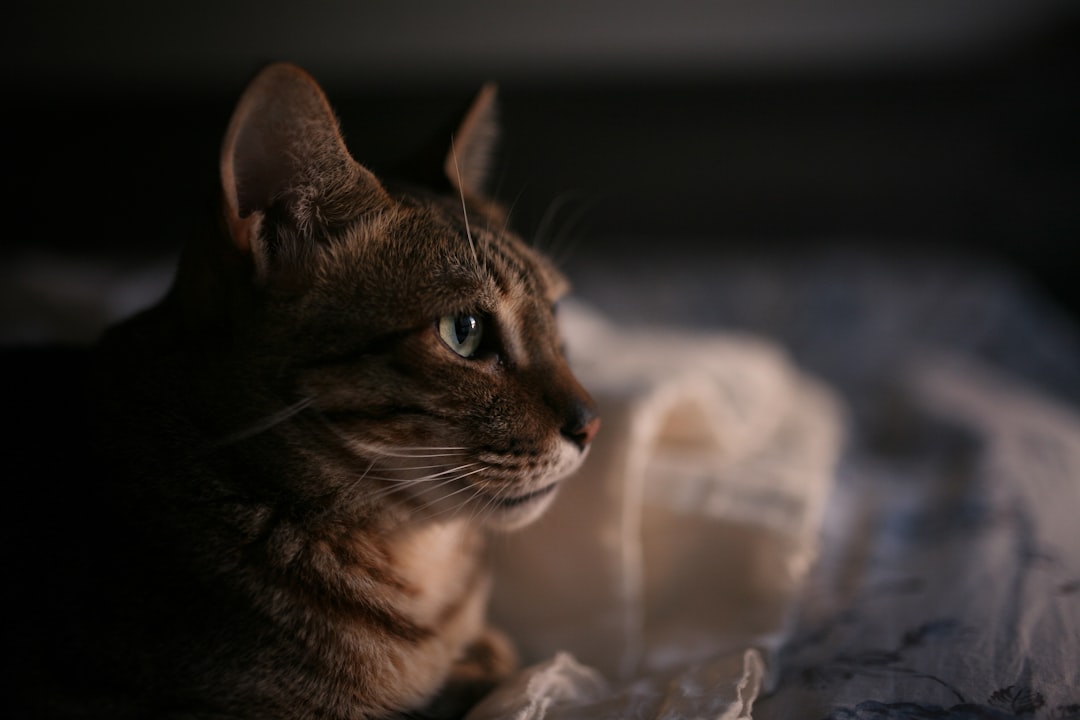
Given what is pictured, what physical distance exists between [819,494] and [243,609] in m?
0.77

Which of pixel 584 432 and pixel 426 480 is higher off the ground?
pixel 584 432

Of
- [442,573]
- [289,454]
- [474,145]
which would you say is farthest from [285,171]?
[442,573]

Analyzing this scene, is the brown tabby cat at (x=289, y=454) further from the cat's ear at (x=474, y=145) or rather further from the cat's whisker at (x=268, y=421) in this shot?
the cat's ear at (x=474, y=145)

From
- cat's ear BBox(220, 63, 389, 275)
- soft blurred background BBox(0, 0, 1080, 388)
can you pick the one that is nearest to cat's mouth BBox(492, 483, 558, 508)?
cat's ear BBox(220, 63, 389, 275)

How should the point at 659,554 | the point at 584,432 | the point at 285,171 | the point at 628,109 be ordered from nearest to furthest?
1. the point at 285,171
2. the point at 584,432
3. the point at 659,554
4. the point at 628,109

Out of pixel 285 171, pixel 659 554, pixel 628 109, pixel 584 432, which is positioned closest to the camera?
pixel 285 171

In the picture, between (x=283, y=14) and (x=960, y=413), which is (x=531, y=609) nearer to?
(x=960, y=413)

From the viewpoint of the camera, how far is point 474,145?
105 cm

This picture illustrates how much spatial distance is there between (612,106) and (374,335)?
1.99 metres

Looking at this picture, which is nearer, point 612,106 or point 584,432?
point 584,432

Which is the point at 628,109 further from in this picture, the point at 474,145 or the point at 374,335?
the point at 374,335

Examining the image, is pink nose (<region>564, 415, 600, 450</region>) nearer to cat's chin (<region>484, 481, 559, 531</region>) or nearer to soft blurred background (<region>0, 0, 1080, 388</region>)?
cat's chin (<region>484, 481, 559, 531</region>)

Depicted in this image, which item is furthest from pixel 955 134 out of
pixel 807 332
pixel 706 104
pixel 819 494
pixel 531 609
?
pixel 531 609

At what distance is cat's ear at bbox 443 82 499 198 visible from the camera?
38.5 inches
